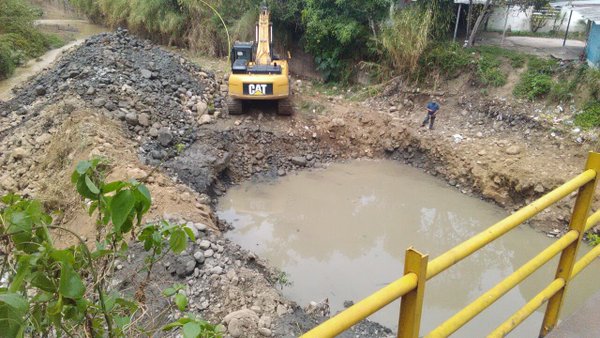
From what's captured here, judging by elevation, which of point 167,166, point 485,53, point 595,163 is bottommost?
point 167,166

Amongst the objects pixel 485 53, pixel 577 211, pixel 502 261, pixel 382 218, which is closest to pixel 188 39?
pixel 485 53

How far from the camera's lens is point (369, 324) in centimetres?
473

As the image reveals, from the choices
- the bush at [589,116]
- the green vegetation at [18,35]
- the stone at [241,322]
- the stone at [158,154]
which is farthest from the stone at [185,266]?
the green vegetation at [18,35]

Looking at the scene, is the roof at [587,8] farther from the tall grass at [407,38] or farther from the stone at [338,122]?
the stone at [338,122]

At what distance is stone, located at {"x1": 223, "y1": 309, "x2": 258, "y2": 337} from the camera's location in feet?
12.8

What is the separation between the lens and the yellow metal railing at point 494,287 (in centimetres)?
126

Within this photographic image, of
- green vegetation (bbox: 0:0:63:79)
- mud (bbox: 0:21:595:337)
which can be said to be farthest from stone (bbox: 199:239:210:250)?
green vegetation (bbox: 0:0:63:79)

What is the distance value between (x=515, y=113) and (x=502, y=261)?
11.1 feet

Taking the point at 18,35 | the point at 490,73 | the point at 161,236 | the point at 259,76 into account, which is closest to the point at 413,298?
the point at 161,236

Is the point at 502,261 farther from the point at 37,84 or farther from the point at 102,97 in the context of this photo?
the point at 37,84

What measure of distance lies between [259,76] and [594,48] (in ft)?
21.3

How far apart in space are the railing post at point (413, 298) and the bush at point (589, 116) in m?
7.79

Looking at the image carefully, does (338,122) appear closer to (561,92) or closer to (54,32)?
(561,92)

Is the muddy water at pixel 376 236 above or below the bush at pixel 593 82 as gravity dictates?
below
